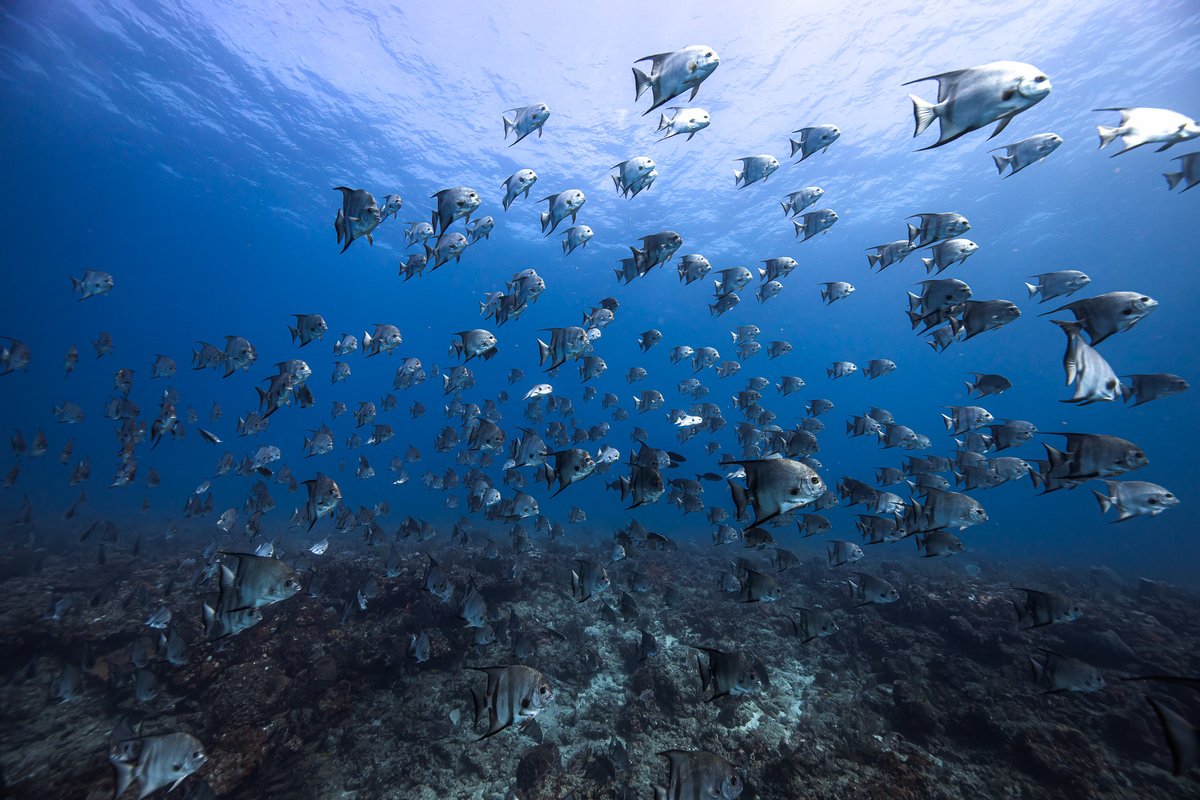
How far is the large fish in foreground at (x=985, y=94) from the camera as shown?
3.70 m

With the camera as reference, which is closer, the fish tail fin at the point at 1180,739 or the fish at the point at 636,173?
the fish tail fin at the point at 1180,739

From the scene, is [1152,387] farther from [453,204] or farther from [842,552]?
[453,204]

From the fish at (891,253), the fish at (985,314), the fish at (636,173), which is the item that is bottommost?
the fish at (985,314)

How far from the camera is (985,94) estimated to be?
372 centimetres

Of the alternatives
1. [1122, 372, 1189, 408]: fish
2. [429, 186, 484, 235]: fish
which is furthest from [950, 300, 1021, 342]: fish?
[429, 186, 484, 235]: fish

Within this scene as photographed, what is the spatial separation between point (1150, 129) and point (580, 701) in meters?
11.7

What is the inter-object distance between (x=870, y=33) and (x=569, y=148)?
1814 cm

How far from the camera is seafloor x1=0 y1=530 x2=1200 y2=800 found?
251 inches

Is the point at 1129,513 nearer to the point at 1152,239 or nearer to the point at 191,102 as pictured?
the point at 191,102

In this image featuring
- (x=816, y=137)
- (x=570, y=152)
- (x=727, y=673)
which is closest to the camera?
(x=727, y=673)

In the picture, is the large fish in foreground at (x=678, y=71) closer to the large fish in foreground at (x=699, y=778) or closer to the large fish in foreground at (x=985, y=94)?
the large fish in foreground at (x=985, y=94)

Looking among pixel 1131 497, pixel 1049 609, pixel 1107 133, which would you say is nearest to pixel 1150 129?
pixel 1107 133

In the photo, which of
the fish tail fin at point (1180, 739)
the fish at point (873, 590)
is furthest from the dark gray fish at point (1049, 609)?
the fish tail fin at point (1180, 739)

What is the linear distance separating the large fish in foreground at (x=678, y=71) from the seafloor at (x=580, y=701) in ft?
25.7
